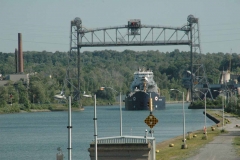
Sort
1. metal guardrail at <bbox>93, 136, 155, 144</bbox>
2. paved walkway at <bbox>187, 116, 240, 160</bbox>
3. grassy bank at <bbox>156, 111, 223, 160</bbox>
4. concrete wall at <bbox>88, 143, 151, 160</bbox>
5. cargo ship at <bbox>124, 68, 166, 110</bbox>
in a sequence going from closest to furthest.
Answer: concrete wall at <bbox>88, 143, 151, 160</bbox>
metal guardrail at <bbox>93, 136, 155, 144</bbox>
paved walkway at <bbox>187, 116, 240, 160</bbox>
grassy bank at <bbox>156, 111, 223, 160</bbox>
cargo ship at <bbox>124, 68, 166, 110</bbox>

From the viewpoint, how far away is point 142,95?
12631cm

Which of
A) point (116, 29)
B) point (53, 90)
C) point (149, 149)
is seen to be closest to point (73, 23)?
point (116, 29)

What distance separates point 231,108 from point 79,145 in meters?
48.0

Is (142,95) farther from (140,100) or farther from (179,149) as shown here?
(179,149)

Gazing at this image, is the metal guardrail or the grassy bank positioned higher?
the metal guardrail

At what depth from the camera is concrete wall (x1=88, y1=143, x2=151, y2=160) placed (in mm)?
28875

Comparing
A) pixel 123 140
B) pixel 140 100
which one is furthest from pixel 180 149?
pixel 140 100

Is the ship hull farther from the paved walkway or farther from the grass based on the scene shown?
the paved walkway

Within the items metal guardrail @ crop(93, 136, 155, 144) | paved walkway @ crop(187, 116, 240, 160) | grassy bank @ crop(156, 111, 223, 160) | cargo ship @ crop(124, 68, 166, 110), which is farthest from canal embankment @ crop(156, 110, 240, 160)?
cargo ship @ crop(124, 68, 166, 110)

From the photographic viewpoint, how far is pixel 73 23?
12044 cm

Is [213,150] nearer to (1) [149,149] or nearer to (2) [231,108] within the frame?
(1) [149,149]

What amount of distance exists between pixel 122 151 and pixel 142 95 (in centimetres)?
9750

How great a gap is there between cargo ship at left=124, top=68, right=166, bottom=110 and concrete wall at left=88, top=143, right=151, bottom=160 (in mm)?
95742

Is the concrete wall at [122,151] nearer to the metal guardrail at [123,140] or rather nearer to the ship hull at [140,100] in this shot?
the metal guardrail at [123,140]
